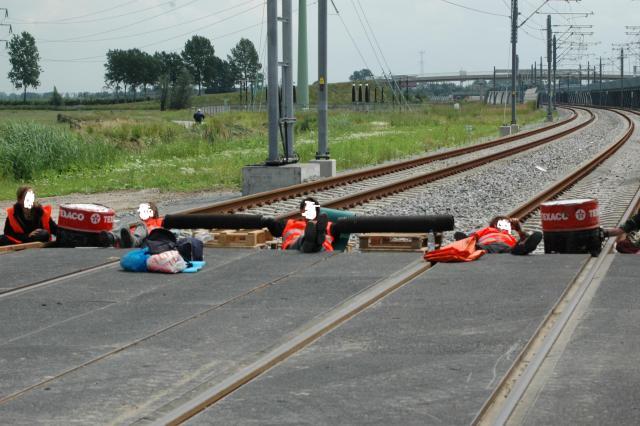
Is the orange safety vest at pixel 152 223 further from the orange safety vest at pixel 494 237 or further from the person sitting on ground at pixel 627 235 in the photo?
the person sitting on ground at pixel 627 235

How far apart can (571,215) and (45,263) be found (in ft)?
19.7

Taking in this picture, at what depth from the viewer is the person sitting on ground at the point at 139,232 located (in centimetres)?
1250

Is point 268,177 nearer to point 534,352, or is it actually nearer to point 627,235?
point 627,235

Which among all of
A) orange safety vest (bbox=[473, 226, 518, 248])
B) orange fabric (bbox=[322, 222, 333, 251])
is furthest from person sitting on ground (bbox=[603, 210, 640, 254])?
orange fabric (bbox=[322, 222, 333, 251])

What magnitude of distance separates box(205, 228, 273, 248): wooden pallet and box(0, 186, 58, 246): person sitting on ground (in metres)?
2.10

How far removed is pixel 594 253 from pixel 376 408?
21.5 ft

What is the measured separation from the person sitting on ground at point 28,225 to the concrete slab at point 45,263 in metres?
0.56

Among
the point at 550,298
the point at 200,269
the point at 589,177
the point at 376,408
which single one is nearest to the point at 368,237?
the point at 200,269

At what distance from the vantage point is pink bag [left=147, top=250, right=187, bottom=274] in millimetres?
11164

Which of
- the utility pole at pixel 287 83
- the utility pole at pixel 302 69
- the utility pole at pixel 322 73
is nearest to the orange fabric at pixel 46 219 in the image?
the utility pole at pixel 287 83

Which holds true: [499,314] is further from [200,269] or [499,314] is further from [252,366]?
[200,269]

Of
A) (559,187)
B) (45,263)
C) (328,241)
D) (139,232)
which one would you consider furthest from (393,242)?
(559,187)

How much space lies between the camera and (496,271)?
10.9m

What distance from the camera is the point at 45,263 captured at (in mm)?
12062
